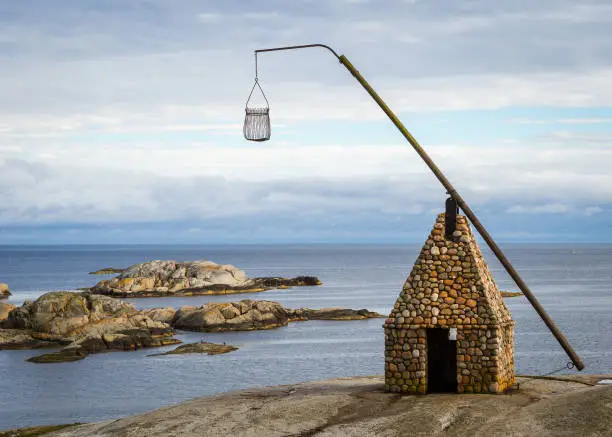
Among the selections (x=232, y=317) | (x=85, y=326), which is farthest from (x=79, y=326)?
(x=232, y=317)

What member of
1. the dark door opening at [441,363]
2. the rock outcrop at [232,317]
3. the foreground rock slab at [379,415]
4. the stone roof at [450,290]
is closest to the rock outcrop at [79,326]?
the rock outcrop at [232,317]

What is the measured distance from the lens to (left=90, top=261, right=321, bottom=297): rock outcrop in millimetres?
132125

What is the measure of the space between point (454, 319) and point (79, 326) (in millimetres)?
52569

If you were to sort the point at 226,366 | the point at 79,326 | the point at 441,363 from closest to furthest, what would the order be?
the point at 441,363 → the point at 226,366 → the point at 79,326

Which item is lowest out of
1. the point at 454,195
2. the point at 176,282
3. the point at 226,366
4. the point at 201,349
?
the point at 226,366

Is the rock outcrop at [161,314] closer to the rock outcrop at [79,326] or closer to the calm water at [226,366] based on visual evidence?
the calm water at [226,366]

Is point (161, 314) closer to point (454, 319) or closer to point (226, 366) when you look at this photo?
point (226, 366)

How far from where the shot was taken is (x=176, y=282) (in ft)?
446

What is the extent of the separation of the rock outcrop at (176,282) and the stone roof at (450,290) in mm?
102848

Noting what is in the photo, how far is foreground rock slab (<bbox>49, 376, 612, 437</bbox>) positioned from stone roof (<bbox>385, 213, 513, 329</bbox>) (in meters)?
2.39

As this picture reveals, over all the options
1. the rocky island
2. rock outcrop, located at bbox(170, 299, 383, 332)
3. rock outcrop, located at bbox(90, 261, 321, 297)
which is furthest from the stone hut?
rock outcrop, located at bbox(90, 261, 321, 297)

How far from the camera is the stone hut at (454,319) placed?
29156 millimetres

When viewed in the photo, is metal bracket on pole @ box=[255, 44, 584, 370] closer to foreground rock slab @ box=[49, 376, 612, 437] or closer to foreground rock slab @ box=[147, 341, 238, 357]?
foreground rock slab @ box=[49, 376, 612, 437]

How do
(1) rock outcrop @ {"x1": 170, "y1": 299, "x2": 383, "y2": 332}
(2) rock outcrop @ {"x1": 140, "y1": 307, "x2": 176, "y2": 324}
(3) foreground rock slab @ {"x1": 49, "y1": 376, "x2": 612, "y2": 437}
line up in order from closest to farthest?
(3) foreground rock slab @ {"x1": 49, "y1": 376, "x2": 612, "y2": 437} < (1) rock outcrop @ {"x1": 170, "y1": 299, "x2": 383, "y2": 332} < (2) rock outcrop @ {"x1": 140, "y1": 307, "x2": 176, "y2": 324}
